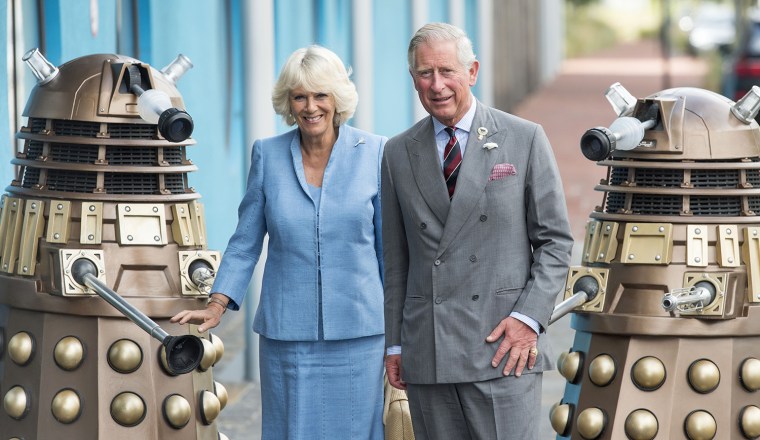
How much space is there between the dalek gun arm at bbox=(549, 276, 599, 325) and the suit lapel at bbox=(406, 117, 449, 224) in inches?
36.1

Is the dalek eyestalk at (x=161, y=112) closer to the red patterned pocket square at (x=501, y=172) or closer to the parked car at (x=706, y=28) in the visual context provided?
the red patterned pocket square at (x=501, y=172)

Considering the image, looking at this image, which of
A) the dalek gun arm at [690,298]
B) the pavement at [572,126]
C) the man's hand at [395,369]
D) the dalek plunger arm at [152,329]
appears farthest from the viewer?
the pavement at [572,126]

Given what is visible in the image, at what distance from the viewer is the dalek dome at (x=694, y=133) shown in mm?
5090

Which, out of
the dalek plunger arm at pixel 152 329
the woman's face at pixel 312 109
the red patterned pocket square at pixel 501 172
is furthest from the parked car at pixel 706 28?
the red patterned pocket square at pixel 501 172

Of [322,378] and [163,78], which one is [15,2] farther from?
[322,378]

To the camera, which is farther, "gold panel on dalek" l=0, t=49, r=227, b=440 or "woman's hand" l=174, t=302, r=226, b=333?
Result: "gold panel on dalek" l=0, t=49, r=227, b=440

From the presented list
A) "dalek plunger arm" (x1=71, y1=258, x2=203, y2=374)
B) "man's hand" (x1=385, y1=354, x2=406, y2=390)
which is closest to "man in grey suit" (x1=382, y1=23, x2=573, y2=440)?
"man's hand" (x1=385, y1=354, x2=406, y2=390)

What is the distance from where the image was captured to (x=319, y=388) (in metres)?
5.12

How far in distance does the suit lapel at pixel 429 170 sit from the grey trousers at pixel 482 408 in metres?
0.51

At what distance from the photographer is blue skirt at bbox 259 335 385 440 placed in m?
5.11

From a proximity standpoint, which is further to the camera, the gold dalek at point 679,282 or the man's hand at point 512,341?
the gold dalek at point 679,282

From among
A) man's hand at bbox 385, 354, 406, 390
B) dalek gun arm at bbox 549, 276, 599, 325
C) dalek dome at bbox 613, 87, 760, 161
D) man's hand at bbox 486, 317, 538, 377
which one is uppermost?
dalek dome at bbox 613, 87, 760, 161

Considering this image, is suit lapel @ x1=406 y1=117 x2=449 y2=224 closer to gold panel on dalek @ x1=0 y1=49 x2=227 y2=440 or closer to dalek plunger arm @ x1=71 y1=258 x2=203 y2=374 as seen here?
dalek plunger arm @ x1=71 y1=258 x2=203 y2=374

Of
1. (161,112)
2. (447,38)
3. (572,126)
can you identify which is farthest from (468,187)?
(572,126)
